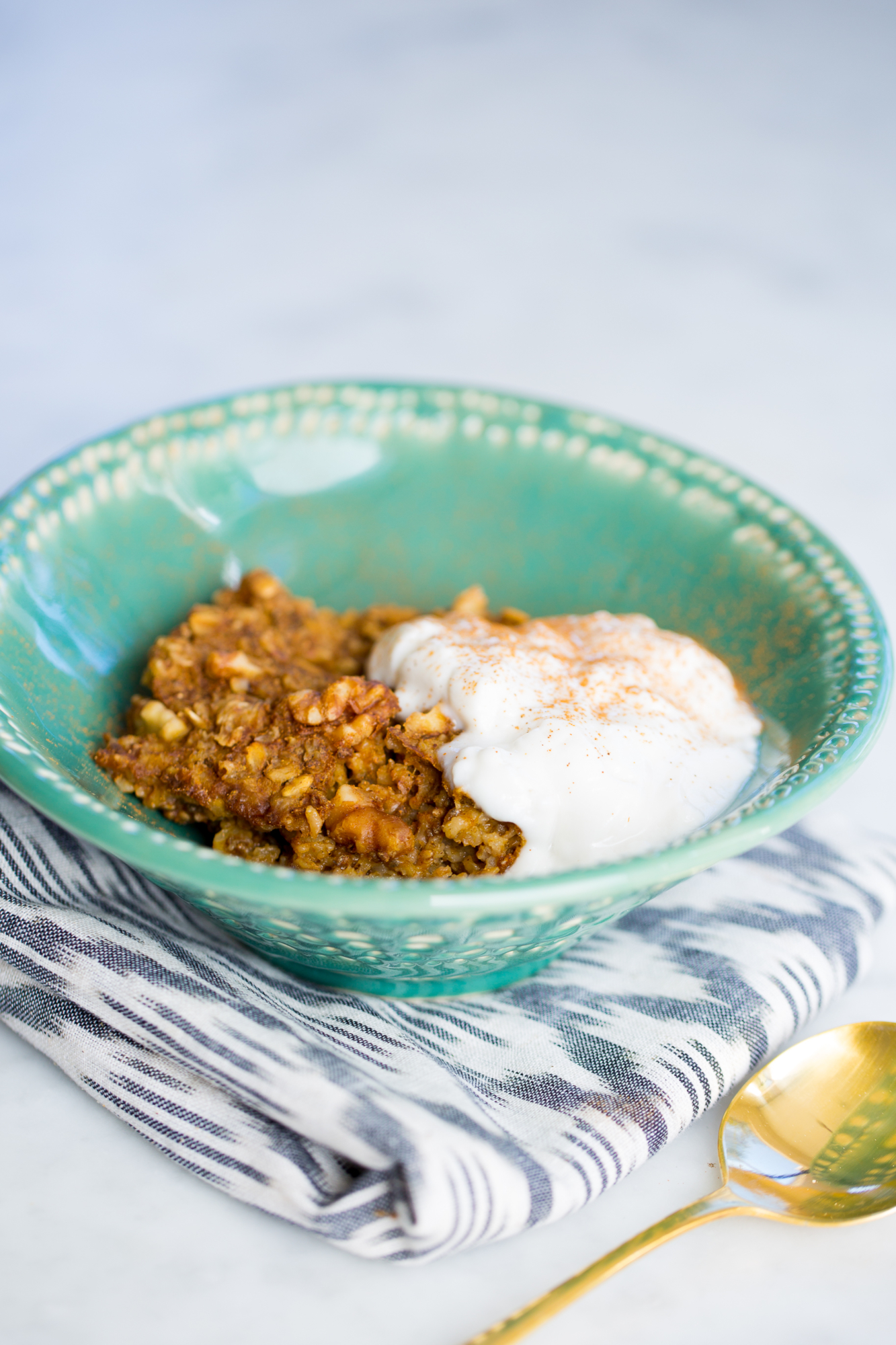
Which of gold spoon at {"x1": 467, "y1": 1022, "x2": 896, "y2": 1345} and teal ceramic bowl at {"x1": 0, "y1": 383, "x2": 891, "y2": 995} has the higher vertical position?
teal ceramic bowl at {"x1": 0, "y1": 383, "x2": 891, "y2": 995}

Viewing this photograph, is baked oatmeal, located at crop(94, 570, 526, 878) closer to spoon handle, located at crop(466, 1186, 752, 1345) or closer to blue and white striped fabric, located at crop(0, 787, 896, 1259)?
blue and white striped fabric, located at crop(0, 787, 896, 1259)

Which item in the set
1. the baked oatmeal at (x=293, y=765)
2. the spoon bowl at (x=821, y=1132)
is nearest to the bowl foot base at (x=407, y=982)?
the baked oatmeal at (x=293, y=765)

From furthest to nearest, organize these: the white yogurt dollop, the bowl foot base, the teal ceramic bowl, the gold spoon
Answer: the bowl foot base < the white yogurt dollop < the gold spoon < the teal ceramic bowl

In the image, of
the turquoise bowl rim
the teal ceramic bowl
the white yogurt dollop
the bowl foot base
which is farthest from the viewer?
the bowl foot base

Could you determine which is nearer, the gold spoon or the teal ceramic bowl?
the teal ceramic bowl

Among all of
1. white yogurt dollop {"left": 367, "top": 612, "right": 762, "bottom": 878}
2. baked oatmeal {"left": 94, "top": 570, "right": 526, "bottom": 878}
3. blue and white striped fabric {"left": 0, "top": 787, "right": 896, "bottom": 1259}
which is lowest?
blue and white striped fabric {"left": 0, "top": 787, "right": 896, "bottom": 1259}

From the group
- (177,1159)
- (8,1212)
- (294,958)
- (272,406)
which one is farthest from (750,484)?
(8,1212)

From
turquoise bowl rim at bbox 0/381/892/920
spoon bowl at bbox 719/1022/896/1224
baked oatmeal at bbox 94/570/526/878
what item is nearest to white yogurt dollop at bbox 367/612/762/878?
baked oatmeal at bbox 94/570/526/878

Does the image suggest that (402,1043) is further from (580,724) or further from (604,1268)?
(580,724)
